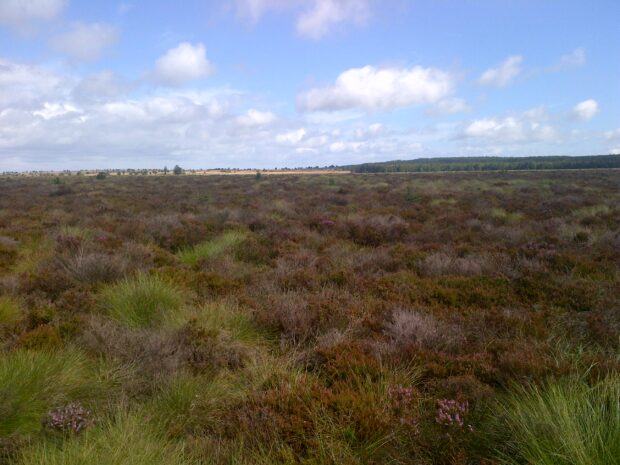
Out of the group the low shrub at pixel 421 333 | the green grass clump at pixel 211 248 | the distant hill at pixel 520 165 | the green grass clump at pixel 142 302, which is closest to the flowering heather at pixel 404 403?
the low shrub at pixel 421 333

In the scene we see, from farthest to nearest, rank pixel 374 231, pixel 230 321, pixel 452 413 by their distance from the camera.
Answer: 1. pixel 374 231
2. pixel 230 321
3. pixel 452 413

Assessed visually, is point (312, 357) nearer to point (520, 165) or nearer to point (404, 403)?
point (404, 403)

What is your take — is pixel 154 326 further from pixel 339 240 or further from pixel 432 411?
pixel 339 240

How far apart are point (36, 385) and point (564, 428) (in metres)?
3.98

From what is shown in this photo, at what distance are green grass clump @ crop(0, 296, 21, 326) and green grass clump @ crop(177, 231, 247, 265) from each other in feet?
11.9

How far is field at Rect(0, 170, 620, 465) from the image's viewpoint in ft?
8.64

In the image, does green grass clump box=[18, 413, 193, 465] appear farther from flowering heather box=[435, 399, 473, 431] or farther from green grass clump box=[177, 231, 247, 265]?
green grass clump box=[177, 231, 247, 265]

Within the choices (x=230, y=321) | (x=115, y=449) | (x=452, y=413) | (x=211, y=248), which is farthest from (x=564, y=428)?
(x=211, y=248)

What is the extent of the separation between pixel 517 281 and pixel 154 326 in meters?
5.61

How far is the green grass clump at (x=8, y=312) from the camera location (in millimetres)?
4816

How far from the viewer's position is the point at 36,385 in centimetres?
326

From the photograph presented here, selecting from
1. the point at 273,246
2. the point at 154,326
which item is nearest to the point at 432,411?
the point at 154,326

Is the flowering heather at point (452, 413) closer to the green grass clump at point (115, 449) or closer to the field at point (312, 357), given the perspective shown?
the field at point (312, 357)

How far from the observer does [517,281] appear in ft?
20.9
